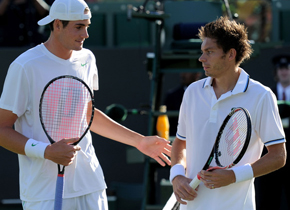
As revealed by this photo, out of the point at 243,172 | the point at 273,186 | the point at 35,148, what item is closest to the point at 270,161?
the point at 243,172

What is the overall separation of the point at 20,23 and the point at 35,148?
4.76 meters

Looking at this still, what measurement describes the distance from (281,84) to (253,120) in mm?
3829

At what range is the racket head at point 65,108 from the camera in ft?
10.5

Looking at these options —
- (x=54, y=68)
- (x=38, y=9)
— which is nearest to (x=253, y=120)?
(x=54, y=68)

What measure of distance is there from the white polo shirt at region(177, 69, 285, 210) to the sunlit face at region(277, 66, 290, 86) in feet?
12.0

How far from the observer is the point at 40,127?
3.25m

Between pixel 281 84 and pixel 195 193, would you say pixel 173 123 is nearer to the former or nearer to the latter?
pixel 281 84

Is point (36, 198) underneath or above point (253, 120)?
underneath

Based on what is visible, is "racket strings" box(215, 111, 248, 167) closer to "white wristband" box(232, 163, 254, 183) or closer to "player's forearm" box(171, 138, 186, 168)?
"white wristband" box(232, 163, 254, 183)

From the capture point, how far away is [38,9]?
7.44 meters

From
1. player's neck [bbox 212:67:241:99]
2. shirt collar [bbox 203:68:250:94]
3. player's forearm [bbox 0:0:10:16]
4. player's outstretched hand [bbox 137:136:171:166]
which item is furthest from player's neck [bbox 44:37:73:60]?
player's forearm [bbox 0:0:10:16]

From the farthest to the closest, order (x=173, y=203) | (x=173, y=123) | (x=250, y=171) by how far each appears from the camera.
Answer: (x=173, y=123), (x=173, y=203), (x=250, y=171)

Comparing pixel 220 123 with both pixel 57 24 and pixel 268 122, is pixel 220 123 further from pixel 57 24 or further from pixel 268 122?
pixel 57 24

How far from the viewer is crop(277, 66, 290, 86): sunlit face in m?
6.66
